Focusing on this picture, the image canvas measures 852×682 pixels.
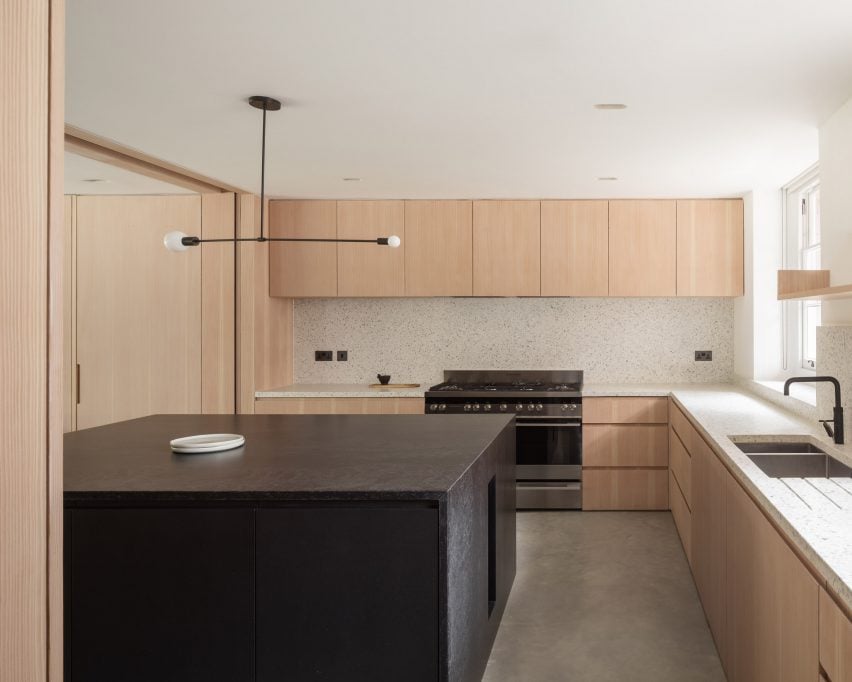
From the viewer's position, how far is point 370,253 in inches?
215

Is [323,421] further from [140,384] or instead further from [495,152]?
[140,384]

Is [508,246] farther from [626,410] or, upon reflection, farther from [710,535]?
[710,535]

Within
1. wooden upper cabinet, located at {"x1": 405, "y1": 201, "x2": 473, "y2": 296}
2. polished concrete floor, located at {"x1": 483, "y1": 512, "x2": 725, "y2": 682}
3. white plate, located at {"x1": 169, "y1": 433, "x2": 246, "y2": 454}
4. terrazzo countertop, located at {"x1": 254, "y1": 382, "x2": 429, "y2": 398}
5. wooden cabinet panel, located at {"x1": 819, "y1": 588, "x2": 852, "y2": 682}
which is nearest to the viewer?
wooden cabinet panel, located at {"x1": 819, "y1": 588, "x2": 852, "y2": 682}

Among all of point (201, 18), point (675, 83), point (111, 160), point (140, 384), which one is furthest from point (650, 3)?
point (140, 384)

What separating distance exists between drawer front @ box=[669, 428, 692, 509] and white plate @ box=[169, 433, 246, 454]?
96.1 inches

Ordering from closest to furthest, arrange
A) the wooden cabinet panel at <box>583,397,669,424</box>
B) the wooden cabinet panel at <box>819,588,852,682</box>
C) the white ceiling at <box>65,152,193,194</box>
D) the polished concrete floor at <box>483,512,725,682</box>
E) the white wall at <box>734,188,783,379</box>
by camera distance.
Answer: the wooden cabinet panel at <box>819,588,852,682</box>
the polished concrete floor at <box>483,512,725,682</box>
the white ceiling at <box>65,152,193,194</box>
the white wall at <box>734,188,783,379</box>
the wooden cabinet panel at <box>583,397,669,424</box>

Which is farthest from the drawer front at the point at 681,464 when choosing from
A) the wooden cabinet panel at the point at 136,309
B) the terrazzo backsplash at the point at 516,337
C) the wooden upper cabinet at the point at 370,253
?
the wooden cabinet panel at the point at 136,309

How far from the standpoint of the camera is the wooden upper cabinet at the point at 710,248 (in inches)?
207

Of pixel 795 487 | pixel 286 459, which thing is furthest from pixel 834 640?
pixel 286 459

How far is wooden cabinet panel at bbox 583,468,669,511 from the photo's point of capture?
5.16 m

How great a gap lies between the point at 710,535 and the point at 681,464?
138 cm

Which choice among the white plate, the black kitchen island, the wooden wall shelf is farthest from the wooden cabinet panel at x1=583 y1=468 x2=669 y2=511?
the black kitchen island

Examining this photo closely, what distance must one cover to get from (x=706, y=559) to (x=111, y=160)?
3.77 metres

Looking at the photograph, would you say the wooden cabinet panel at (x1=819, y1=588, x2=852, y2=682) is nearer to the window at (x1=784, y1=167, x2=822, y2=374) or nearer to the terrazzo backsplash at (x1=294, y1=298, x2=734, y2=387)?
the window at (x1=784, y1=167, x2=822, y2=374)
